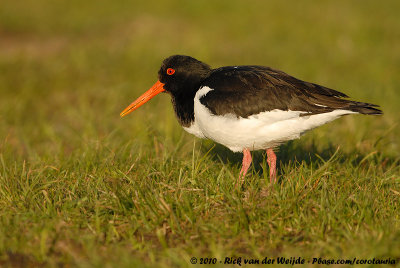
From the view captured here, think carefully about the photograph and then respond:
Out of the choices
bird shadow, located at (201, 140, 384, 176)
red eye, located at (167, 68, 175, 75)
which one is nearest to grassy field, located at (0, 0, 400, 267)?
bird shadow, located at (201, 140, 384, 176)

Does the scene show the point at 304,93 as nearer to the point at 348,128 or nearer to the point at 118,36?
the point at 348,128

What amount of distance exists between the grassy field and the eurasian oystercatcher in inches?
15.6

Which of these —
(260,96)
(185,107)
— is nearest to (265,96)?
(260,96)

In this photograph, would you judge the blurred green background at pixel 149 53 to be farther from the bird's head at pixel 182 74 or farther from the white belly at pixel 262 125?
the white belly at pixel 262 125

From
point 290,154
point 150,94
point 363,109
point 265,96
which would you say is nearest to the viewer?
point 363,109

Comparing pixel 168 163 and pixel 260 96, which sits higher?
A: pixel 260 96

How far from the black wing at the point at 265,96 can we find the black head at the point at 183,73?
0.40m

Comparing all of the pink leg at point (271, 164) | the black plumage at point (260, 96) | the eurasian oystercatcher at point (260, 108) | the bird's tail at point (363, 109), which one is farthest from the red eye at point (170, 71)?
the bird's tail at point (363, 109)

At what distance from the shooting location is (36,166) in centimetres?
554

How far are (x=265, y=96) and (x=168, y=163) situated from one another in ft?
4.52

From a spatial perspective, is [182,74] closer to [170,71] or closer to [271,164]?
[170,71]

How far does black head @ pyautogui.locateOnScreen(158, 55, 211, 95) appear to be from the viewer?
5.31 metres

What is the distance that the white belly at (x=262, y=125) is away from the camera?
4.57m

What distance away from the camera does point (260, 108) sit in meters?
4.59
